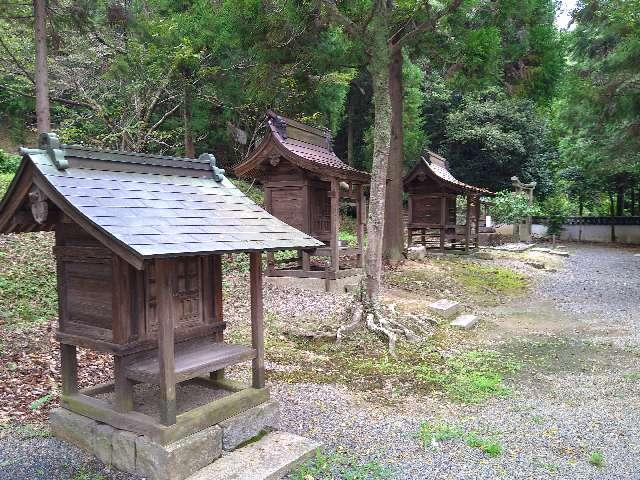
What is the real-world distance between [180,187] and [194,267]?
2.49 feet

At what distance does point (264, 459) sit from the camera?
4.29m

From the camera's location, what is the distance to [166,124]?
18.7m

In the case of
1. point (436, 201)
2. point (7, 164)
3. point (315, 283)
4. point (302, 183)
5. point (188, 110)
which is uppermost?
point (188, 110)

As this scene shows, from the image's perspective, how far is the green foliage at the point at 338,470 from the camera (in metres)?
4.07

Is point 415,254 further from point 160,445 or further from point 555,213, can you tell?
point 555,213

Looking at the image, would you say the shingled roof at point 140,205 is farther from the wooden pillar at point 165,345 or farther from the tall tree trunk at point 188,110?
the tall tree trunk at point 188,110

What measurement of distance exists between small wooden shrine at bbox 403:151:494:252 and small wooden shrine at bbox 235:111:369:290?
7072mm

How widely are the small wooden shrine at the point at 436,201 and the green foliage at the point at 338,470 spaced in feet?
49.2

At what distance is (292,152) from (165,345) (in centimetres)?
757

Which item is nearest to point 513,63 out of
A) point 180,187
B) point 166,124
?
point 166,124

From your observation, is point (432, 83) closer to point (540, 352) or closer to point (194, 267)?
point (540, 352)

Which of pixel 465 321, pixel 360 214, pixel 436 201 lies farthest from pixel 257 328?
pixel 436 201

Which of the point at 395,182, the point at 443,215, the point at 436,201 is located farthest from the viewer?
the point at 436,201

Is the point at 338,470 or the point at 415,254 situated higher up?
the point at 415,254
